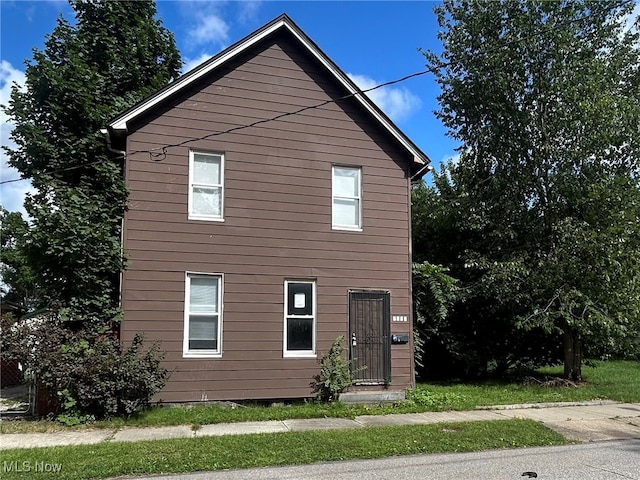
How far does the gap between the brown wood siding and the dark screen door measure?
20 cm

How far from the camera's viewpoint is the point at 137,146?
433 inches

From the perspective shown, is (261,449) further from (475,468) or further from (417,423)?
(417,423)

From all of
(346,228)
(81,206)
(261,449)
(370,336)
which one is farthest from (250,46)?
(261,449)

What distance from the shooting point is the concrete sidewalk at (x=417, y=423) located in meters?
8.29

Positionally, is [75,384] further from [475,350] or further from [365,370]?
[475,350]

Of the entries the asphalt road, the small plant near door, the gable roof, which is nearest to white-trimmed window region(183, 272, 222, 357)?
the small plant near door

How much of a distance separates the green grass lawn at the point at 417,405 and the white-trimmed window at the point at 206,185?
3881 millimetres

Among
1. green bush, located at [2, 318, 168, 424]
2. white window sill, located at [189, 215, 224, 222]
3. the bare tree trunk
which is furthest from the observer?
the bare tree trunk

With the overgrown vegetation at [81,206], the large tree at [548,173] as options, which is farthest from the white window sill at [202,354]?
the large tree at [548,173]

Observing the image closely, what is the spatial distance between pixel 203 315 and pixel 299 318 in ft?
6.50

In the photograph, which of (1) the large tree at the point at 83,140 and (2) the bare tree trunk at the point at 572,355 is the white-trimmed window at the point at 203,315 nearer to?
(1) the large tree at the point at 83,140

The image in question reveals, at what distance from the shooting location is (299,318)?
11531 mm

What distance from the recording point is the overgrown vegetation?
30.8 ft

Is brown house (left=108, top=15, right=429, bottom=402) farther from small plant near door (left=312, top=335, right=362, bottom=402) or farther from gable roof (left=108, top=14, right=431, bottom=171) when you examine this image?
small plant near door (left=312, top=335, right=362, bottom=402)
